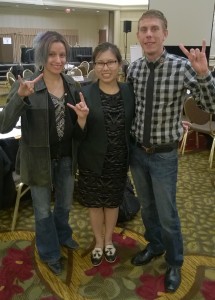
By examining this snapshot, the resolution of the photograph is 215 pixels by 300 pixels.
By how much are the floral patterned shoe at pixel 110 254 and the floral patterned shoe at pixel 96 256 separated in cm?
4

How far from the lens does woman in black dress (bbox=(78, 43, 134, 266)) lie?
1.71 meters

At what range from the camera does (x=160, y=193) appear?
5.58 feet

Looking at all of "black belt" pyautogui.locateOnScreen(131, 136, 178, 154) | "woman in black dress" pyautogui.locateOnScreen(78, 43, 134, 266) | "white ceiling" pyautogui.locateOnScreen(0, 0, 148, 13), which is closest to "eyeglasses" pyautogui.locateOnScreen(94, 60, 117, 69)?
"woman in black dress" pyautogui.locateOnScreen(78, 43, 134, 266)

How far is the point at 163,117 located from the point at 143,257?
1.05 metres

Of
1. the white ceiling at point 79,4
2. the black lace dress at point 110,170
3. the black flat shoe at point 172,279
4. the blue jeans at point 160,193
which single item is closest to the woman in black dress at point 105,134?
the black lace dress at point 110,170

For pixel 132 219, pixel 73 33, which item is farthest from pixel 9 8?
pixel 132 219

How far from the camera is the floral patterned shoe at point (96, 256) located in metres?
2.09

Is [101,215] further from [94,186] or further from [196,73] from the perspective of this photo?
[196,73]

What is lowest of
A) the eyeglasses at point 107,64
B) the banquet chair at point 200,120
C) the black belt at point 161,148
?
the banquet chair at point 200,120

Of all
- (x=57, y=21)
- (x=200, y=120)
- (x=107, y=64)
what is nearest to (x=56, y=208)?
(x=107, y=64)

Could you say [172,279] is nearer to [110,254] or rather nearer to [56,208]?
[110,254]

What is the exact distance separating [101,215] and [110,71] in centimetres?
97

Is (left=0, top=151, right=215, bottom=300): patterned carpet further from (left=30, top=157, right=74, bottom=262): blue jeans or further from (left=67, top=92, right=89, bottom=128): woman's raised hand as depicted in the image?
(left=67, top=92, right=89, bottom=128): woman's raised hand

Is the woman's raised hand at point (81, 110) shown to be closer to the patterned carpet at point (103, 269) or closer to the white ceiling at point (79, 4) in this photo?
the patterned carpet at point (103, 269)
